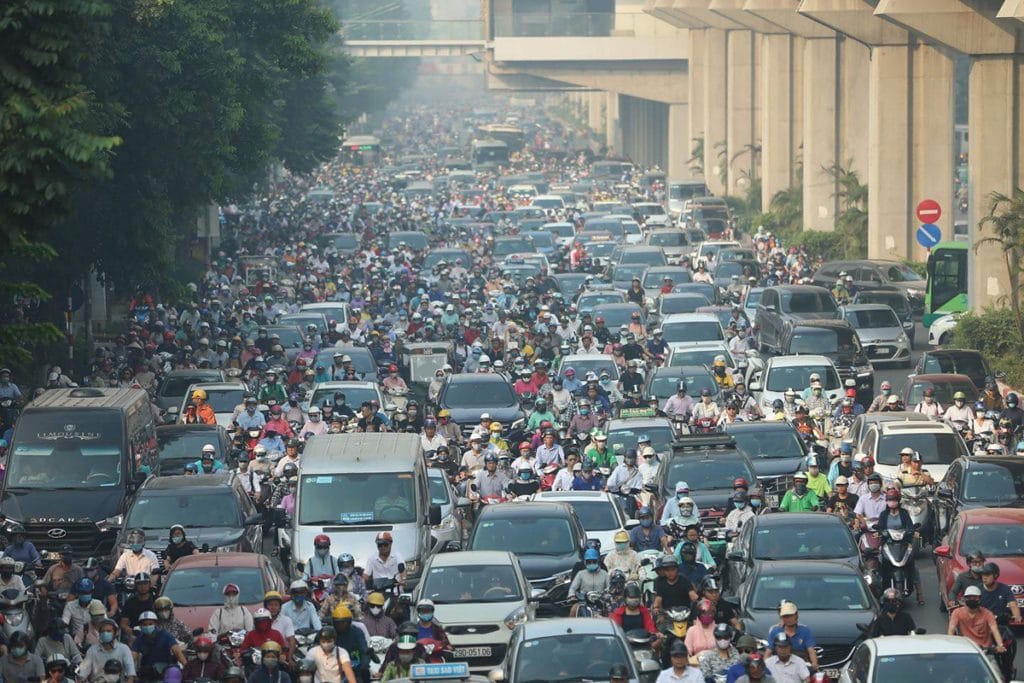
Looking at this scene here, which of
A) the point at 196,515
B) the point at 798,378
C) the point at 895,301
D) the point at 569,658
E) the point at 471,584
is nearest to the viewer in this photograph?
A: the point at 569,658

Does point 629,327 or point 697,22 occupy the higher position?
point 697,22

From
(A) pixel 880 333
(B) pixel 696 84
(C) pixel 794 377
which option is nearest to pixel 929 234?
(A) pixel 880 333

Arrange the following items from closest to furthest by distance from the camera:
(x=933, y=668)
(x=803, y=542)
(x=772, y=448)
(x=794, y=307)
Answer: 1. (x=933, y=668)
2. (x=803, y=542)
3. (x=772, y=448)
4. (x=794, y=307)

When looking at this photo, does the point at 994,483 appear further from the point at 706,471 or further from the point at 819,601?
the point at 819,601

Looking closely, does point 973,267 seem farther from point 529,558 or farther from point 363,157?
point 363,157

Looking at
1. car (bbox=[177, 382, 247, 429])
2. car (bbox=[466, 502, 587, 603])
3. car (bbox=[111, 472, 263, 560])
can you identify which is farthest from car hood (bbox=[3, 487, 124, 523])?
car (bbox=[177, 382, 247, 429])

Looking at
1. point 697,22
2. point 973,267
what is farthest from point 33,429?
point 697,22

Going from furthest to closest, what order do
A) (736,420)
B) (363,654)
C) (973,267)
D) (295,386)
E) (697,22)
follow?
1. (697,22)
2. (973,267)
3. (295,386)
4. (736,420)
5. (363,654)
